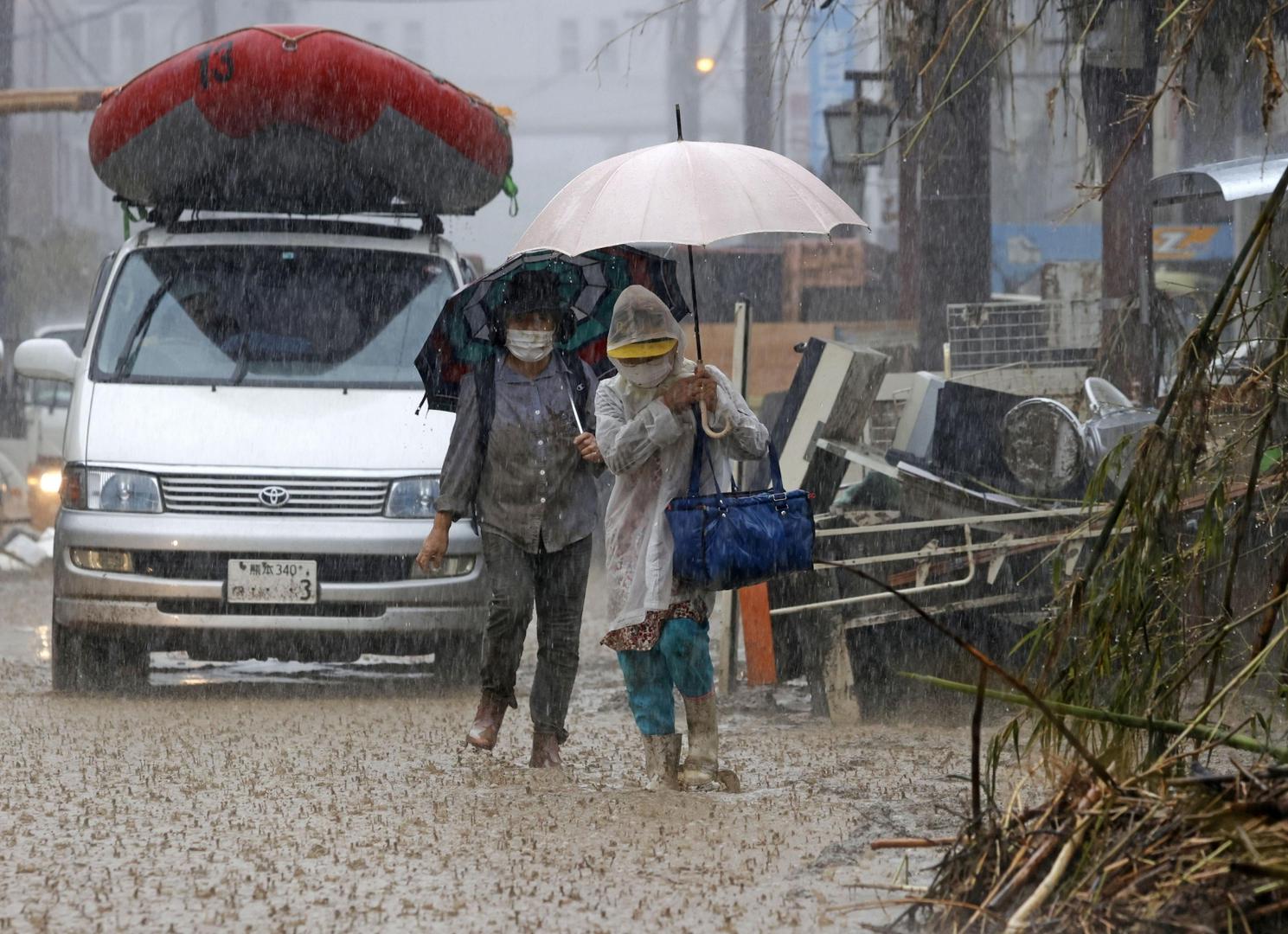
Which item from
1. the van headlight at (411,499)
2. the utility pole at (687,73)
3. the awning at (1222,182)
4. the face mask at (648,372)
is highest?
the utility pole at (687,73)

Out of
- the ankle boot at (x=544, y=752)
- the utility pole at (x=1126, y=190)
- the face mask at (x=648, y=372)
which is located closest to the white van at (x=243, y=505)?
the ankle boot at (x=544, y=752)

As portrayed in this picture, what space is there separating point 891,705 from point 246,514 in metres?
2.84

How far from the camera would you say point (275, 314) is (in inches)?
328

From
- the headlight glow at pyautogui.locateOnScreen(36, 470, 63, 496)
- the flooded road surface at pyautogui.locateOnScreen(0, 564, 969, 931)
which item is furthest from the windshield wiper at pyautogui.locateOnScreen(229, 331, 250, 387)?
the headlight glow at pyautogui.locateOnScreen(36, 470, 63, 496)

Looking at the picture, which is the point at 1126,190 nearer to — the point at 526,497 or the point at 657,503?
the point at 526,497

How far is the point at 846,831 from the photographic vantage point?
4863 millimetres

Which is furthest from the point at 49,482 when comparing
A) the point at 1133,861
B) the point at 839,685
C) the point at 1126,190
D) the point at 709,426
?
the point at 1133,861

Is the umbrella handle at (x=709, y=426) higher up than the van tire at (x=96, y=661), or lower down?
higher up

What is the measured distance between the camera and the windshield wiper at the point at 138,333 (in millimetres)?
7984

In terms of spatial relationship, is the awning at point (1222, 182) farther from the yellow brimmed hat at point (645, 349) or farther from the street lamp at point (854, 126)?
the yellow brimmed hat at point (645, 349)

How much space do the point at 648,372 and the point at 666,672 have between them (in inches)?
37.2

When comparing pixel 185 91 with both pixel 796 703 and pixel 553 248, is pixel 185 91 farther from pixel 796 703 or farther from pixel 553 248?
pixel 796 703

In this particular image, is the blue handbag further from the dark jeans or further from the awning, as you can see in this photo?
the awning

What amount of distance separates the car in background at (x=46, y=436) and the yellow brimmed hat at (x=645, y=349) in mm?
10719
